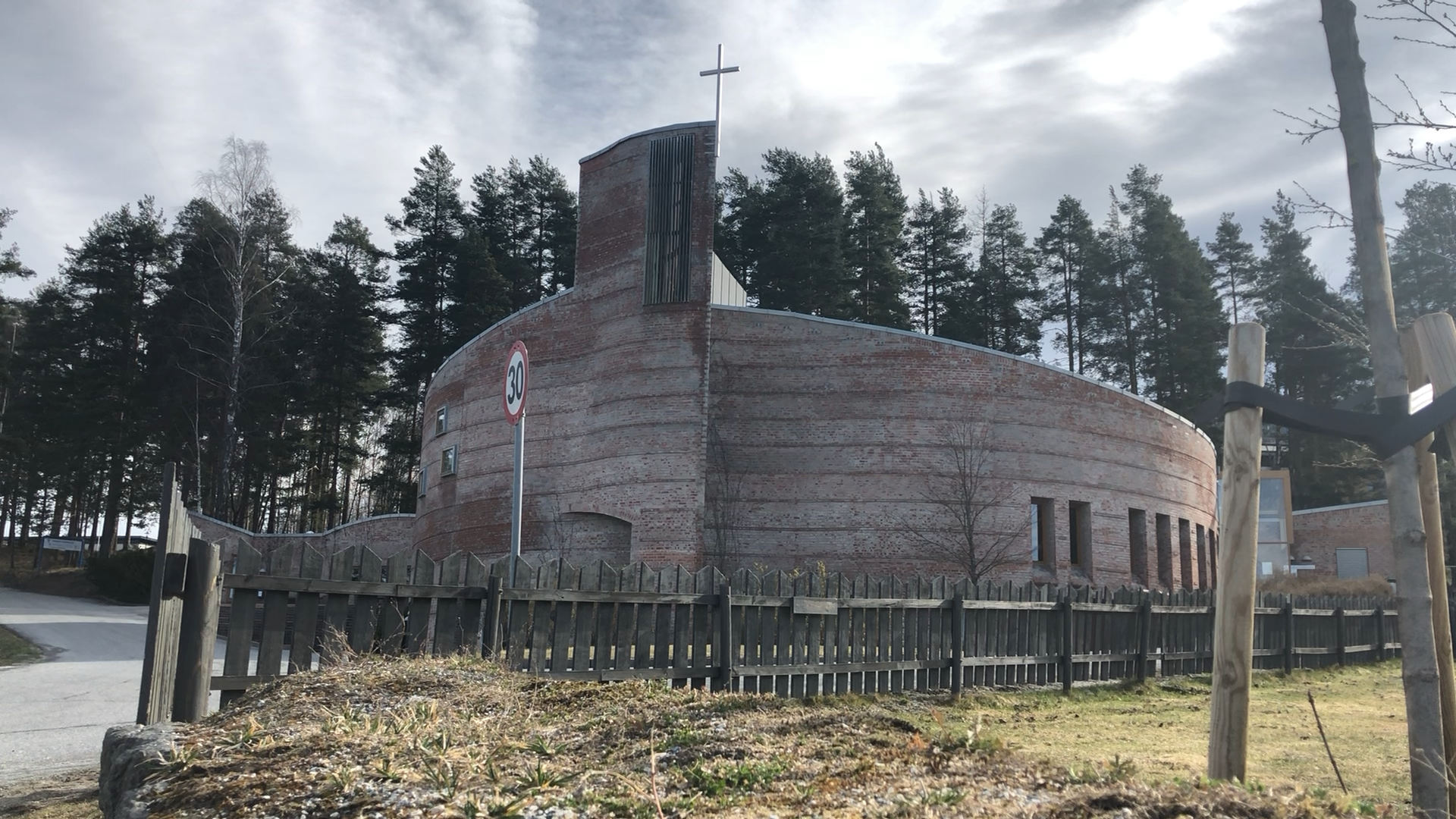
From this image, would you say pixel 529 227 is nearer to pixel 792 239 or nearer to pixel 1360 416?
pixel 792 239

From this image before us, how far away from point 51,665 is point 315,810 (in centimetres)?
1627

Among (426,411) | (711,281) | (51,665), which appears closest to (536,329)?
(711,281)

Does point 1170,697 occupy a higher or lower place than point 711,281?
lower

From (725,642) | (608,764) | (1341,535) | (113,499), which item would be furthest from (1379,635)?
(113,499)

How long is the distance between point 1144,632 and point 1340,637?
707 cm

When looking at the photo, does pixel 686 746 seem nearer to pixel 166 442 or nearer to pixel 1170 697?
pixel 1170 697

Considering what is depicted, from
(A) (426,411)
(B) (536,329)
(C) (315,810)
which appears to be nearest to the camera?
(C) (315,810)

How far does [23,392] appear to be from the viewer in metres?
51.5

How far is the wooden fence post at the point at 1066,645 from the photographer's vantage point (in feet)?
40.9

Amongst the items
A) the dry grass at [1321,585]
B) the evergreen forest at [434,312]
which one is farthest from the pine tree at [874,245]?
the dry grass at [1321,585]

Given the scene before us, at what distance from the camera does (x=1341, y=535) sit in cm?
4653

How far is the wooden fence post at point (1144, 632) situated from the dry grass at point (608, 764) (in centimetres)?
948

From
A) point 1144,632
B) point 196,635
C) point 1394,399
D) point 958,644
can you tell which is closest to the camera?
point 1394,399

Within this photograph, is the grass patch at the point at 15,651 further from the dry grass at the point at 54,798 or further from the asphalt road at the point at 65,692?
the dry grass at the point at 54,798
